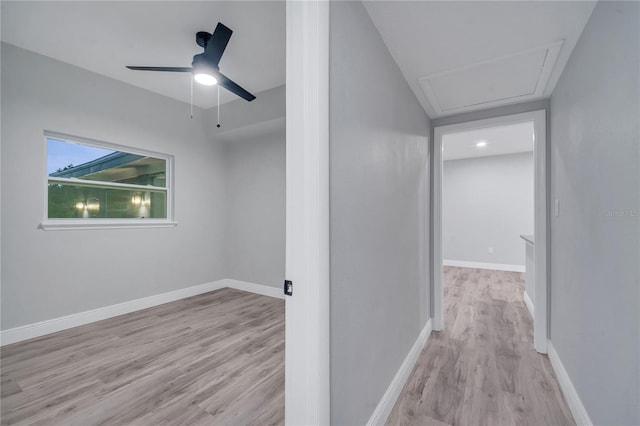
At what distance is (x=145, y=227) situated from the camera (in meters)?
3.51

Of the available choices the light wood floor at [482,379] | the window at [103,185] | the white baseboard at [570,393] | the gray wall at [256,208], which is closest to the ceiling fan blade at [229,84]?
the gray wall at [256,208]

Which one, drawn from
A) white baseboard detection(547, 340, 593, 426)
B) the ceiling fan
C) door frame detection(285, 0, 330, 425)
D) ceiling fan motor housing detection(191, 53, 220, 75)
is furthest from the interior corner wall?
white baseboard detection(547, 340, 593, 426)

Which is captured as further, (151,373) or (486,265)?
(486,265)

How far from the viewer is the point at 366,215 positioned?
1.41 m

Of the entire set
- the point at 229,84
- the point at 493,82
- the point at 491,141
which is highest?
the point at 491,141

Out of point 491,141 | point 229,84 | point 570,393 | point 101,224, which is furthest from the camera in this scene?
point 491,141

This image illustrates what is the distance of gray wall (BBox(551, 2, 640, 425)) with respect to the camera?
3.48ft

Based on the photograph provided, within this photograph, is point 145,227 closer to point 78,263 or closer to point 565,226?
point 78,263

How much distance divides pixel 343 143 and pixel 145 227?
3.33m

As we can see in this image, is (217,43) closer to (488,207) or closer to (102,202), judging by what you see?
(102,202)

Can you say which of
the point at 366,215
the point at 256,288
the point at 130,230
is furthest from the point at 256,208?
the point at 366,215

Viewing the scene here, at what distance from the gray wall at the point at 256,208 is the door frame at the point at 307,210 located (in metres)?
2.92

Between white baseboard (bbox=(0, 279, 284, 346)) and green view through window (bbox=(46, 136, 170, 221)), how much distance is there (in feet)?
3.48

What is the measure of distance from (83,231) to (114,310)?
0.98 metres
